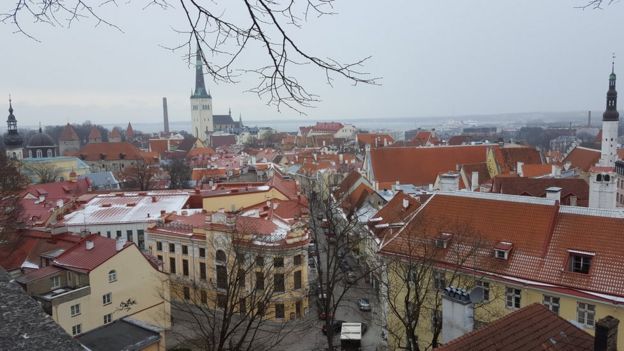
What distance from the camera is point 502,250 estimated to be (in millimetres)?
17469

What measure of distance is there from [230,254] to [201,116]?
11474 cm

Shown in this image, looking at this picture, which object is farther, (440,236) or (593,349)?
(440,236)

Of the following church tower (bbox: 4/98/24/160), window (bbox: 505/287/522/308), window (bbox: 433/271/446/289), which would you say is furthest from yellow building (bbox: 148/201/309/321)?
church tower (bbox: 4/98/24/160)

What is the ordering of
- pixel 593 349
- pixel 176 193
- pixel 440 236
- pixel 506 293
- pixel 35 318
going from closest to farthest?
pixel 35 318 < pixel 593 349 < pixel 506 293 < pixel 440 236 < pixel 176 193

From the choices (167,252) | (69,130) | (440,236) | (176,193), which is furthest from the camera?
(69,130)

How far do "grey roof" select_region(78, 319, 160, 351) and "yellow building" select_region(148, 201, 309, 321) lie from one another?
4.65m

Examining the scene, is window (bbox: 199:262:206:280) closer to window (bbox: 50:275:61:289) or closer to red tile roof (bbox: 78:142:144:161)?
window (bbox: 50:275:61:289)

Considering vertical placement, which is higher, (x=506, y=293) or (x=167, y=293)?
(x=506, y=293)

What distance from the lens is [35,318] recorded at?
702 centimetres

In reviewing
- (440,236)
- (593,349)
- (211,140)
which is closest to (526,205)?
(440,236)

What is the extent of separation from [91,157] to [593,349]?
80.8 m

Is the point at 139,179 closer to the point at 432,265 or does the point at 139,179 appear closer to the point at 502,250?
the point at 432,265

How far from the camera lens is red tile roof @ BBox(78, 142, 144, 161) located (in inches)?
3118

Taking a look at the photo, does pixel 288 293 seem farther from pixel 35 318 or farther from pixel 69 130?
pixel 69 130
